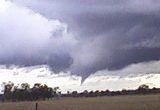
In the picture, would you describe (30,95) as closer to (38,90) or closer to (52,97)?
(38,90)

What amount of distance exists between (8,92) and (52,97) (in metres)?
14.3

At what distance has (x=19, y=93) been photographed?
116938mm

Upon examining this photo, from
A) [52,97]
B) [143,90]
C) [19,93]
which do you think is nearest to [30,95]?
[19,93]

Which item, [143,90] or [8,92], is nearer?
[8,92]

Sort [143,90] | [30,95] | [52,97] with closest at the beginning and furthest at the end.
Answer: [30,95]
[52,97]
[143,90]

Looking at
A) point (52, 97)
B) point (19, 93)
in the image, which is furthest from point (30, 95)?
point (52, 97)

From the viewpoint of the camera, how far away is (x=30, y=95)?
116m

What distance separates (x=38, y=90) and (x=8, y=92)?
8.63 meters

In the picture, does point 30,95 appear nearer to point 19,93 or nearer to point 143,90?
point 19,93

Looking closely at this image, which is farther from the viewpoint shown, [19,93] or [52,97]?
[52,97]

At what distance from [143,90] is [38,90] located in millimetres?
37766

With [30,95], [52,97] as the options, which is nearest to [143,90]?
[52,97]

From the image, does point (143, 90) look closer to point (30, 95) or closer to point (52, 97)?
point (52, 97)

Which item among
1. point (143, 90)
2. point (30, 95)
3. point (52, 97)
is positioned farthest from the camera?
point (143, 90)
